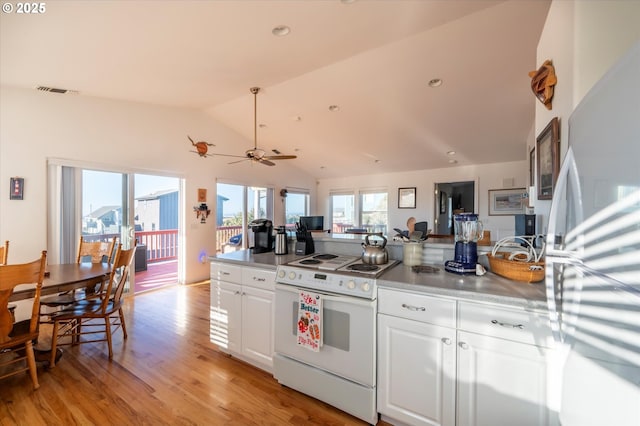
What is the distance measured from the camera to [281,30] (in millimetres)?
2367

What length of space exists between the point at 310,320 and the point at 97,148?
4066mm

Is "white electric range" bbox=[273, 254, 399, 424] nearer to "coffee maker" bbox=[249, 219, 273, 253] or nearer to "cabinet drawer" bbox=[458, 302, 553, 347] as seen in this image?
"cabinet drawer" bbox=[458, 302, 553, 347]

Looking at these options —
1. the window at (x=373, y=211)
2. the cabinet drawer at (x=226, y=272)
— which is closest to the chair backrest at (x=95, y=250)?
the cabinet drawer at (x=226, y=272)

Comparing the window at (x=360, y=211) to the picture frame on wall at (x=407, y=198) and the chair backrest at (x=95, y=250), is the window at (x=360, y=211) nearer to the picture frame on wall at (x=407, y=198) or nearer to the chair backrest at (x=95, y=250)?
the picture frame on wall at (x=407, y=198)

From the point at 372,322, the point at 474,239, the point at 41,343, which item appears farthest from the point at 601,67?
the point at 41,343

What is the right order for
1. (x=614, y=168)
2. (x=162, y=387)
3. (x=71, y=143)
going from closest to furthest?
(x=614, y=168)
(x=162, y=387)
(x=71, y=143)

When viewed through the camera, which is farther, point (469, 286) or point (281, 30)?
point (281, 30)

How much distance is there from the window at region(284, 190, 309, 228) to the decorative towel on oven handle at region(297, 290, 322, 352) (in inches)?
213

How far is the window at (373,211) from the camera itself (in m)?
7.34

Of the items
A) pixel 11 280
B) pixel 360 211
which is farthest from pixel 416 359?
pixel 360 211

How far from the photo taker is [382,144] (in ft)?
17.9

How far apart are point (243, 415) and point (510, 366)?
63.4 inches

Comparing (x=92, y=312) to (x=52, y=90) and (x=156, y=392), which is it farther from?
(x=52, y=90)

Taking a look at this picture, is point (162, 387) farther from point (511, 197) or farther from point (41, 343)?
point (511, 197)
